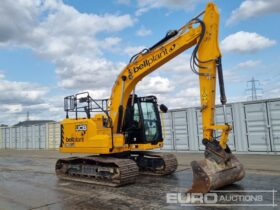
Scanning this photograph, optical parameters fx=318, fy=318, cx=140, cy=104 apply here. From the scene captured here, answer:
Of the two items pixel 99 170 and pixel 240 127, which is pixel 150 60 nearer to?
pixel 99 170

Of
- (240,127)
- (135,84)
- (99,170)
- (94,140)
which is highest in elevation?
(135,84)

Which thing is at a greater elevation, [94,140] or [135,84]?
[135,84]

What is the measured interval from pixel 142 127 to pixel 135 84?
4.33 feet

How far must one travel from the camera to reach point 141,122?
9.60 m

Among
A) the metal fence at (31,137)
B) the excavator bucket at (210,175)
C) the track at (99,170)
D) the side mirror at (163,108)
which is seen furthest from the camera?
the metal fence at (31,137)

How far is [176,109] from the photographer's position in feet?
59.2

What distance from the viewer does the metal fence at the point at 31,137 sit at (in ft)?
89.4

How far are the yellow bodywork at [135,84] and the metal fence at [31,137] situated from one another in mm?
17401

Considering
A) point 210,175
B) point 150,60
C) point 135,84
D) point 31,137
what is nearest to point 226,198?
point 210,175

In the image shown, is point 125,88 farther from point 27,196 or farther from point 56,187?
point 27,196

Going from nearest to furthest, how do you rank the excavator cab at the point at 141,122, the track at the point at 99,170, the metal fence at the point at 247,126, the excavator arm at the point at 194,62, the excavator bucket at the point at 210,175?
1. the excavator bucket at the point at 210,175
2. the excavator arm at the point at 194,62
3. the track at the point at 99,170
4. the excavator cab at the point at 141,122
5. the metal fence at the point at 247,126

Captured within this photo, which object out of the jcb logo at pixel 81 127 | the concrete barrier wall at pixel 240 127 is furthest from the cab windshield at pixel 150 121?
the jcb logo at pixel 81 127

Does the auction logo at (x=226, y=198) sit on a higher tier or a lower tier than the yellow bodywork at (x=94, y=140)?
lower

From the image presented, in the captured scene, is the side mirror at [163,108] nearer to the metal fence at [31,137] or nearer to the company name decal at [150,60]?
the company name decal at [150,60]
